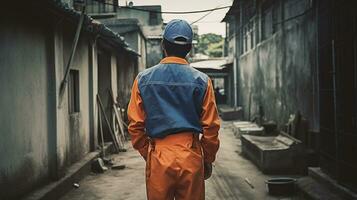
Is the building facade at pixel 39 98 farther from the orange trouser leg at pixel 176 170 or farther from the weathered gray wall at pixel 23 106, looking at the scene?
the orange trouser leg at pixel 176 170

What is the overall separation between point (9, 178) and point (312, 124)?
24.2 feet

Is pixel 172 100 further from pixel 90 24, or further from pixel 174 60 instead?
pixel 90 24

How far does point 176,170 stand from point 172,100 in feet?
1.69

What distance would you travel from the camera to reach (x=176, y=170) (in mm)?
3268

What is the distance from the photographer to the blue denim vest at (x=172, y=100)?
339 centimetres

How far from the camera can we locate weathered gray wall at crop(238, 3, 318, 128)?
37.4 ft

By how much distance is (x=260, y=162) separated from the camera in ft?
34.2

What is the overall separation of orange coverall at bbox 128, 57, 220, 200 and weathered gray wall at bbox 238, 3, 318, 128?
7.96 meters

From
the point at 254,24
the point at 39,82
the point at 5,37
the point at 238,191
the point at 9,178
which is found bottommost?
the point at 238,191

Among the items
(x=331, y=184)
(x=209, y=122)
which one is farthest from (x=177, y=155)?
(x=331, y=184)

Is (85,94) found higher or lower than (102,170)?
higher

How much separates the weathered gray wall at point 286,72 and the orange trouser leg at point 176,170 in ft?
26.5

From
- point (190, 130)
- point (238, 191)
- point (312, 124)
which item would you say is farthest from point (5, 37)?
point (312, 124)

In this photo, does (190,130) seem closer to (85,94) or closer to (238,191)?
(238,191)
